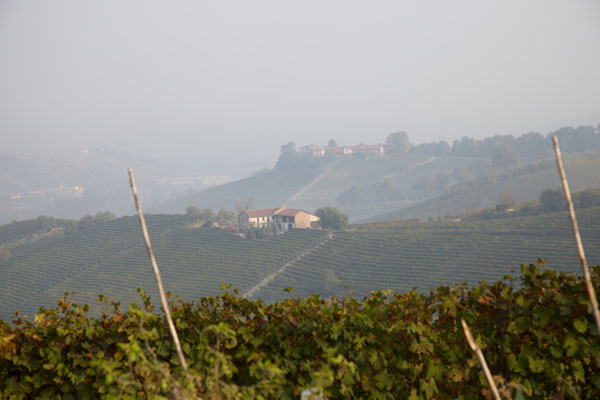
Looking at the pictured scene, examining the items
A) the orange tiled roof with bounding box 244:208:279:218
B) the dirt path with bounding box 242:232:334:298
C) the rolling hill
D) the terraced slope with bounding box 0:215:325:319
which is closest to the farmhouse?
the orange tiled roof with bounding box 244:208:279:218

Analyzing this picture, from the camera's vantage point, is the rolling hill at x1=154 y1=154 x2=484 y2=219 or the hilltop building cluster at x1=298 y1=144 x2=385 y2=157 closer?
the rolling hill at x1=154 y1=154 x2=484 y2=219

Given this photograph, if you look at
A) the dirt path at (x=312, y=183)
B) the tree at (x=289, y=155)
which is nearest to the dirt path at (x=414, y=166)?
the dirt path at (x=312, y=183)

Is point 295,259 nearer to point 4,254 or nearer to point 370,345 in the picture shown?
point 4,254

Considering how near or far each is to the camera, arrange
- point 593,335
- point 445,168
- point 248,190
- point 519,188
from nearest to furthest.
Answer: point 593,335 < point 519,188 < point 445,168 < point 248,190

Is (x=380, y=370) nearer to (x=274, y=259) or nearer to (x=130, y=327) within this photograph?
(x=130, y=327)

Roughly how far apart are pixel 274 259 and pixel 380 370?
147 feet

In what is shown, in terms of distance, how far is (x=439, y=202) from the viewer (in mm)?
78000

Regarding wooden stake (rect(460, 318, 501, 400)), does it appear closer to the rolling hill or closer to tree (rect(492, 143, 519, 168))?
tree (rect(492, 143, 519, 168))

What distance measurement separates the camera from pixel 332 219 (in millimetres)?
55375

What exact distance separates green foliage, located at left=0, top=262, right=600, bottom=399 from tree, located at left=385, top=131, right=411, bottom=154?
129 m

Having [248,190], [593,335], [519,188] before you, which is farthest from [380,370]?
[248,190]

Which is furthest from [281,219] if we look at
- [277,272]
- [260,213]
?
[277,272]

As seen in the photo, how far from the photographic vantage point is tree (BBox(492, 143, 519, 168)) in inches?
3607

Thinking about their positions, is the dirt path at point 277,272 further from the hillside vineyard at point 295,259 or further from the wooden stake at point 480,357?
the wooden stake at point 480,357
